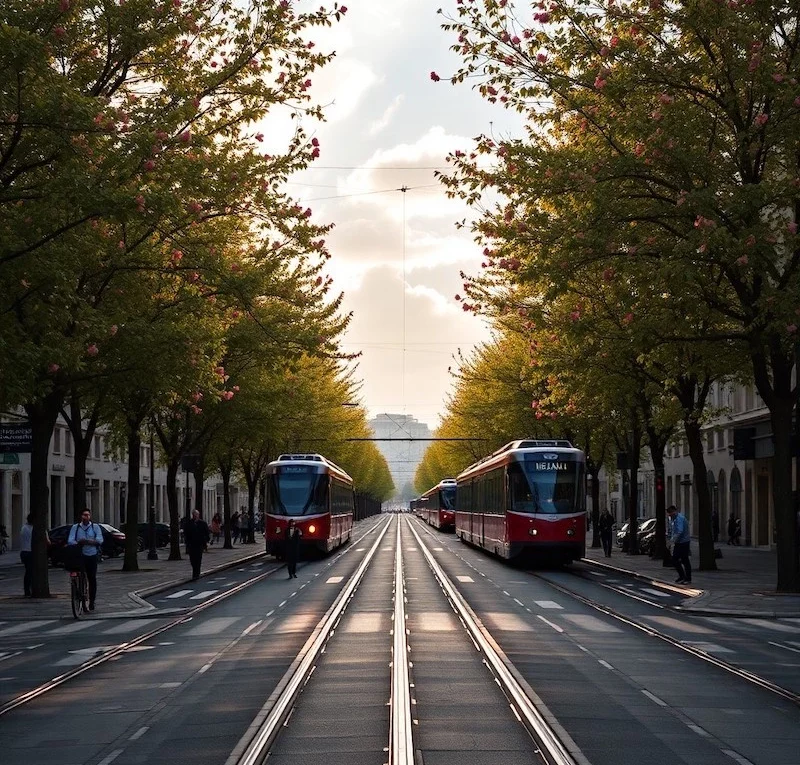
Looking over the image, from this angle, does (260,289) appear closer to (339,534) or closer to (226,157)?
(226,157)

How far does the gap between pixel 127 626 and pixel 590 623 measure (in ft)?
26.0

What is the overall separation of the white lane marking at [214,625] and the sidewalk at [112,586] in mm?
2106

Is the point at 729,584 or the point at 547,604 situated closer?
the point at 547,604

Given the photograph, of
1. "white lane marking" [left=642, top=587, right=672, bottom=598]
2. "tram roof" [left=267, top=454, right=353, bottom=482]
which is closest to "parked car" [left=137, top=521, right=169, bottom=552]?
"tram roof" [left=267, top=454, right=353, bottom=482]

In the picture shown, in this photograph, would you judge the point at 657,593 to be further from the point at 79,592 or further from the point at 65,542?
the point at 65,542

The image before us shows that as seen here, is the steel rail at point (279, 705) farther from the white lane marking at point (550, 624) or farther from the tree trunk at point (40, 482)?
the tree trunk at point (40, 482)

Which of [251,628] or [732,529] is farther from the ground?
[732,529]

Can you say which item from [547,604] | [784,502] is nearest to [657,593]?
[784,502]

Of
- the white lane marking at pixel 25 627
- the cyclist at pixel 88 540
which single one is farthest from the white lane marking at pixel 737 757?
the cyclist at pixel 88 540

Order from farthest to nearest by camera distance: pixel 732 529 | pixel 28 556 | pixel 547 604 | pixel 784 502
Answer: pixel 732 529
pixel 28 556
pixel 784 502
pixel 547 604

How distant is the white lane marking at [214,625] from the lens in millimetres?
22152

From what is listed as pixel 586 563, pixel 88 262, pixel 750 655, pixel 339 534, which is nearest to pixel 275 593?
pixel 88 262

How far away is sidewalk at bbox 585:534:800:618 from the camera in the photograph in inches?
1046

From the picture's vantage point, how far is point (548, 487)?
40844mm
